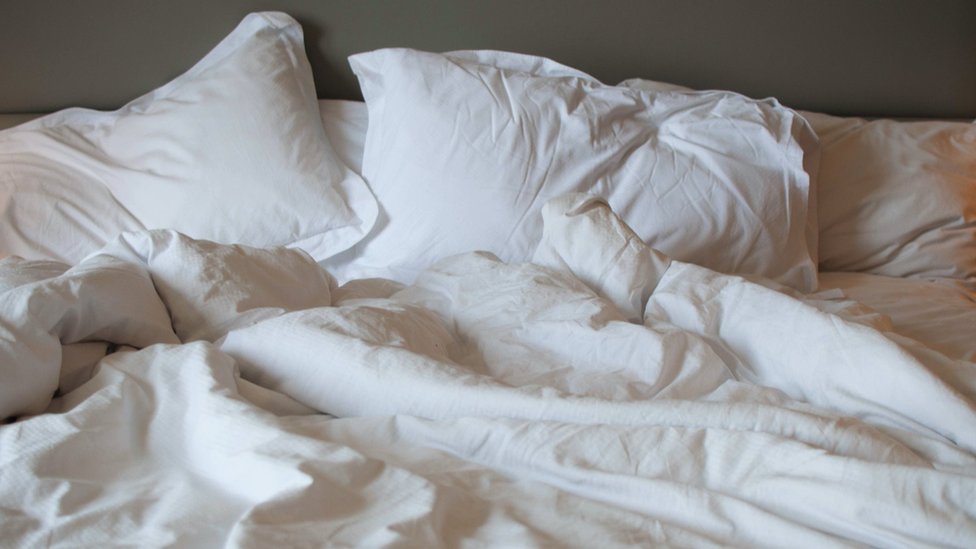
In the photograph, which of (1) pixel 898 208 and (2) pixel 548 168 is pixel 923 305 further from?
(2) pixel 548 168

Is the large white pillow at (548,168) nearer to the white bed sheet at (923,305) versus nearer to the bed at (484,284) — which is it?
the bed at (484,284)

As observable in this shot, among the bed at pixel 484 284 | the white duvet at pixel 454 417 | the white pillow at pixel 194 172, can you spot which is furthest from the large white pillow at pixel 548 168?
the white duvet at pixel 454 417

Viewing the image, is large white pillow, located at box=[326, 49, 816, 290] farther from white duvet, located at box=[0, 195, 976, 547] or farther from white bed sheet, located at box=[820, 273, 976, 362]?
white duvet, located at box=[0, 195, 976, 547]

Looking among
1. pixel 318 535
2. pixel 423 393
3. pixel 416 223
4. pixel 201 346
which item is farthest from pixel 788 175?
pixel 318 535

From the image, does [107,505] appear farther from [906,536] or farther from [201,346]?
[906,536]

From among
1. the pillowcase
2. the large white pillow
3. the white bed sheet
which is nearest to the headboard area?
the large white pillow

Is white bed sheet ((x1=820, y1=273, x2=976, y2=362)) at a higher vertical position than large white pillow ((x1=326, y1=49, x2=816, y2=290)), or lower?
lower

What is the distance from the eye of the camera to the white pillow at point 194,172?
1742 millimetres

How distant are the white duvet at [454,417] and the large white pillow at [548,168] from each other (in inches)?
16.9

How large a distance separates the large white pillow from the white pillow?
4.3 inches

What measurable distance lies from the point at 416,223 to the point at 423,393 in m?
0.83

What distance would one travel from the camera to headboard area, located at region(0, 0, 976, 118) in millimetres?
1934

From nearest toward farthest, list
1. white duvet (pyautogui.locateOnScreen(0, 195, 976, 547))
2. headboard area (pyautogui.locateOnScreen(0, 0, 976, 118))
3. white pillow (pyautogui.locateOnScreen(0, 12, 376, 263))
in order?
1. white duvet (pyautogui.locateOnScreen(0, 195, 976, 547))
2. white pillow (pyautogui.locateOnScreen(0, 12, 376, 263))
3. headboard area (pyautogui.locateOnScreen(0, 0, 976, 118))

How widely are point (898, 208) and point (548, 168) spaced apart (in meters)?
0.77
